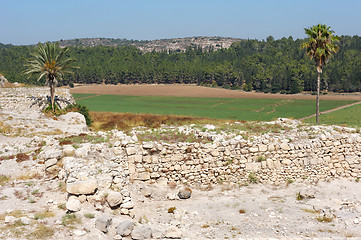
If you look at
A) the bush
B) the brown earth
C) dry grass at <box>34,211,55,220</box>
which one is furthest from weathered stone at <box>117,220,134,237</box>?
the brown earth

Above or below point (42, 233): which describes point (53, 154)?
above

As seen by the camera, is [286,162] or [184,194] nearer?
[184,194]

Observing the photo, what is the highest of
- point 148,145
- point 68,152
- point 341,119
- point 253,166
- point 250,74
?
point 250,74

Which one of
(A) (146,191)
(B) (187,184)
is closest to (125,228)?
(A) (146,191)

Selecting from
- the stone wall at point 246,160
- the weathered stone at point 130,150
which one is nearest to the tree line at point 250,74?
the stone wall at point 246,160

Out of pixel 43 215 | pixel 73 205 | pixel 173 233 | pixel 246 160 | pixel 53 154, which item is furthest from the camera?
pixel 246 160

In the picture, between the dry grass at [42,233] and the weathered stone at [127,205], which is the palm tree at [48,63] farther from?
the dry grass at [42,233]

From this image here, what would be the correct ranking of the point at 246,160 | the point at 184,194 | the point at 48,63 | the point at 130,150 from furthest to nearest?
1. the point at 48,63
2. the point at 246,160
3. the point at 130,150
4. the point at 184,194

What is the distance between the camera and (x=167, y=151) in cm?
1759

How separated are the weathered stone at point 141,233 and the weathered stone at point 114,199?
1.98 meters

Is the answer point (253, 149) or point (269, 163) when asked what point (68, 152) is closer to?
point (253, 149)

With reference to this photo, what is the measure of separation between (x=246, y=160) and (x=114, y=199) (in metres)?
8.77

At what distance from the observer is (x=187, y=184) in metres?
17.7

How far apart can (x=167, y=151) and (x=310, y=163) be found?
8.96m
